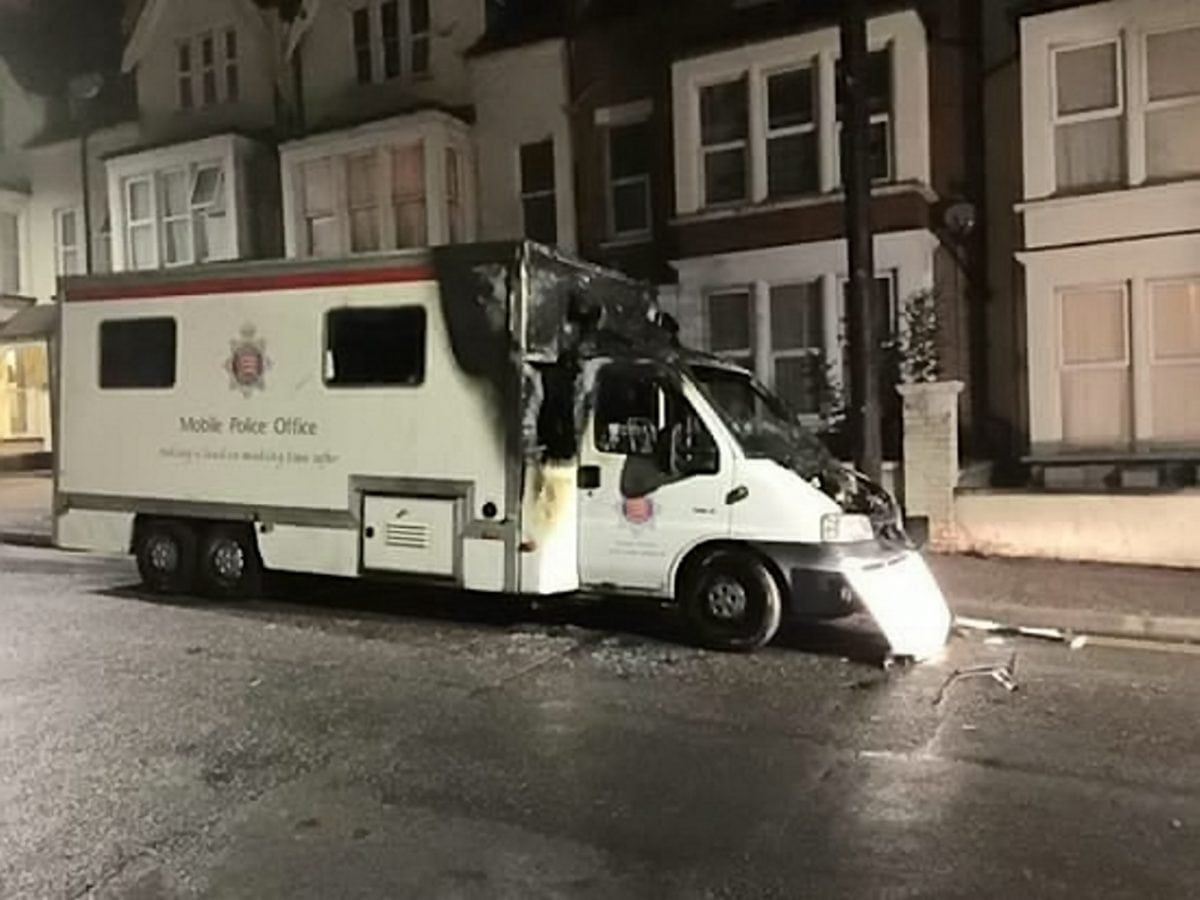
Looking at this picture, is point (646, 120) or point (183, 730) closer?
point (183, 730)

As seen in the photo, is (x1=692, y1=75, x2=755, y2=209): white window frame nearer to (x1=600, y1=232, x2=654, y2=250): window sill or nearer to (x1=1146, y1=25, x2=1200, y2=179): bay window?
(x1=600, y1=232, x2=654, y2=250): window sill

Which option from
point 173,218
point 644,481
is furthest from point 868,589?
point 173,218

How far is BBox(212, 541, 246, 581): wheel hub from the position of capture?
10.7 metres

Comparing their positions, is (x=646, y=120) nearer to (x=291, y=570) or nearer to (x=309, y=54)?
(x=309, y=54)

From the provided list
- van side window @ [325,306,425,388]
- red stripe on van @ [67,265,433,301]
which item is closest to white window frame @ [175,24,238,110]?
red stripe on van @ [67,265,433,301]

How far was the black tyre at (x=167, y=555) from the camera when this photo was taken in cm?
1096

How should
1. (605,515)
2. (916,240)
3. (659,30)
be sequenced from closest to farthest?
(605,515) → (916,240) → (659,30)

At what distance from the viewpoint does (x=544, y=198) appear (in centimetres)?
1894

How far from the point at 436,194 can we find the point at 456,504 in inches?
427

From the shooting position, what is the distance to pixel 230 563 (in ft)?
35.2

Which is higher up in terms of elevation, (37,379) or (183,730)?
(37,379)

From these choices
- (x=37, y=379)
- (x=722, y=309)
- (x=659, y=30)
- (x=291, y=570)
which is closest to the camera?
(x=291, y=570)

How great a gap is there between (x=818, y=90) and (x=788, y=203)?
5.22 feet

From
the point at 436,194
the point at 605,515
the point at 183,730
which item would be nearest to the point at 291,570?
the point at 605,515
